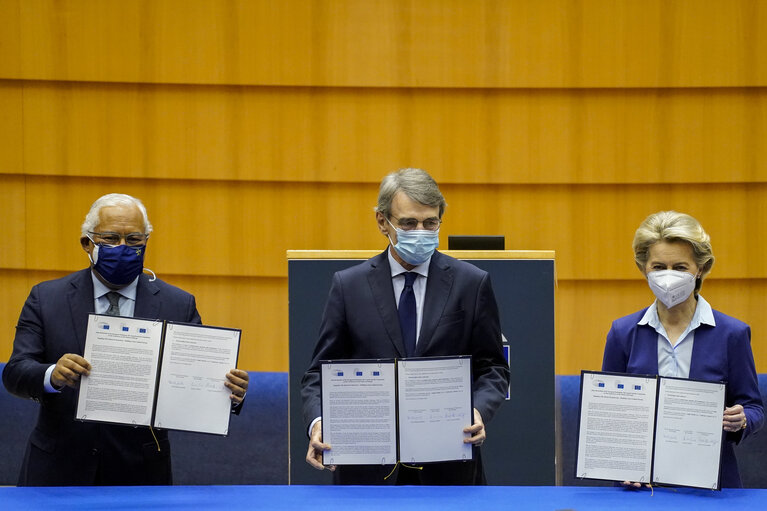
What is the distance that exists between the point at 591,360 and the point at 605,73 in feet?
5.27

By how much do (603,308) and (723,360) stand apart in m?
2.33

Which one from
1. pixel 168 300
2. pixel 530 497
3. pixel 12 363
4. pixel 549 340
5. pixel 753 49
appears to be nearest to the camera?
pixel 530 497

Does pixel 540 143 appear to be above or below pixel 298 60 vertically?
below

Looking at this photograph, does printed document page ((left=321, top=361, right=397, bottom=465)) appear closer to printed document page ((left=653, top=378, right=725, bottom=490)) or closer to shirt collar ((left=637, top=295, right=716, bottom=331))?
printed document page ((left=653, top=378, right=725, bottom=490))

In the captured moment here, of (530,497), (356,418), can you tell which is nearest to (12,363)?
(356,418)

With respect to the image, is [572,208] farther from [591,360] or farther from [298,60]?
[298,60]

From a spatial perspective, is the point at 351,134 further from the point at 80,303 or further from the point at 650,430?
the point at 650,430

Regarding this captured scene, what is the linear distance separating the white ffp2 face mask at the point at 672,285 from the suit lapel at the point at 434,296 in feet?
1.99

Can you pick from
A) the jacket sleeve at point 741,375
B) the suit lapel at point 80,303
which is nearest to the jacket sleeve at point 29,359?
the suit lapel at point 80,303

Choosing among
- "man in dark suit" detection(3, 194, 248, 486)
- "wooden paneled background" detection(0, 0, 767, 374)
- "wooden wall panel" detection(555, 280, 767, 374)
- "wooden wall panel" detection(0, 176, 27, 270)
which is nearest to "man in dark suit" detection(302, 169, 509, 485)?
"man in dark suit" detection(3, 194, 248, 486)

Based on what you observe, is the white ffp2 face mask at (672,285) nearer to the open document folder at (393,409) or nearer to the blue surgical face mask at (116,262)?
the open document folder at (393,409)

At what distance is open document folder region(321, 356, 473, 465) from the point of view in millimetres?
2230

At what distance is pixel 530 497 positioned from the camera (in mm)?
2139

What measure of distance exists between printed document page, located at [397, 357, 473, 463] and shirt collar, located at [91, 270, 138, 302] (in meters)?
1.03
